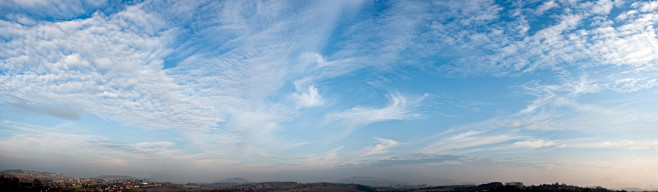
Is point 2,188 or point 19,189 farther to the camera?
point 19,189

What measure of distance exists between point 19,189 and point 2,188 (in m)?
15.0

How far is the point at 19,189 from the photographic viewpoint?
194750 mm

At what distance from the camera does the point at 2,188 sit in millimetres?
181000
